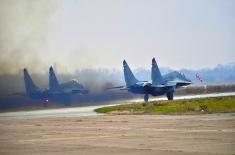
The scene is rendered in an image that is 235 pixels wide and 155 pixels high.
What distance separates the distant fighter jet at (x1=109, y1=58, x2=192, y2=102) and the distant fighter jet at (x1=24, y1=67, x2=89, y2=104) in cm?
1105

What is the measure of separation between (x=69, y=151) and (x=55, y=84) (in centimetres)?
9145

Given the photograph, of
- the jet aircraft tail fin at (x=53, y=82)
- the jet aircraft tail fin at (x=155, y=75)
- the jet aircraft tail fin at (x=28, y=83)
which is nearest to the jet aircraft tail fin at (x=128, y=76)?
the jet aircraft tail fin at (x=155, y=75)

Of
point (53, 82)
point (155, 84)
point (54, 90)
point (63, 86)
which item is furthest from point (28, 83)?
point (155, 84)

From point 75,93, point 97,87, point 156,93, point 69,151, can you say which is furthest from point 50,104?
point 69,151

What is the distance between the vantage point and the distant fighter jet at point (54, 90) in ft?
343

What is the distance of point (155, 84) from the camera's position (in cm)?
11662

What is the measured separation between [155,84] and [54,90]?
72.5 ft

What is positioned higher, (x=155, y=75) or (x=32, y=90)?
(x=155, y=75)

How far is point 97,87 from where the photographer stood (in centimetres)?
11906

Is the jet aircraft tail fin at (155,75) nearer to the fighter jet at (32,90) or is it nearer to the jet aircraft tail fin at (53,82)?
the jet aircraft tail fin at (53,82)

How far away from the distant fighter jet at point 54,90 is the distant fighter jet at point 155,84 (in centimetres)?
1105

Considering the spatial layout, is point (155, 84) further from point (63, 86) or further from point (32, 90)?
point (32, 90)

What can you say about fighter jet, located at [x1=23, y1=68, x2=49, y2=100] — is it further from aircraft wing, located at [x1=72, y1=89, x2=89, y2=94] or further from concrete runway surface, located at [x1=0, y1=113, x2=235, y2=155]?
concrete runway surface, located at [x1=0, y1=113, x2=235, y2=155]

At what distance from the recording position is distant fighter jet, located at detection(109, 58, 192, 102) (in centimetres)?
11369
